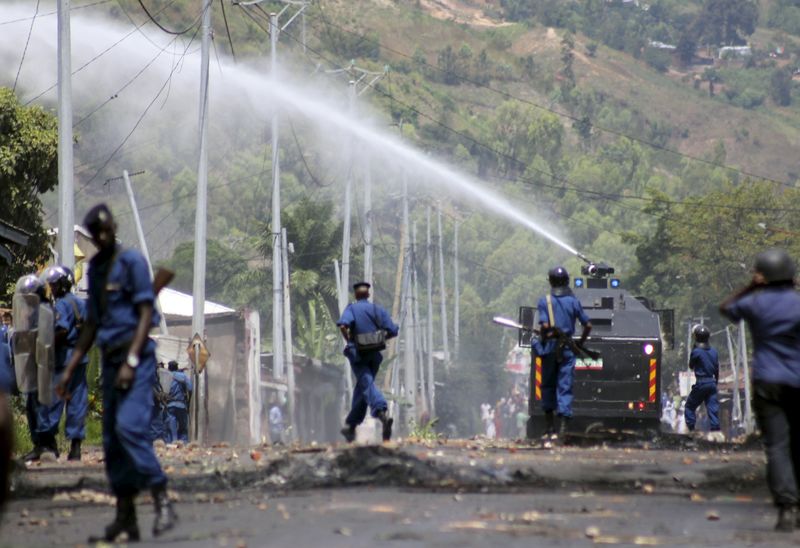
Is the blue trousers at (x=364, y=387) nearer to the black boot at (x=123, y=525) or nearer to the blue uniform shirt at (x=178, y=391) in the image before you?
the black boot at (x=123, y=525)

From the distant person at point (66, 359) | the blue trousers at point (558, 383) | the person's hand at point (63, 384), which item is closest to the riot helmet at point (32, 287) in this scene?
the distant person at point (66, 359)

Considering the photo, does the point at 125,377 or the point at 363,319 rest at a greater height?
the point at 363,319

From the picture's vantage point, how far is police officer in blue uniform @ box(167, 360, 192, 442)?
1073 inches

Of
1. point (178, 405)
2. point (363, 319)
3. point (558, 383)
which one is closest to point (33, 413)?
point (363, 319)

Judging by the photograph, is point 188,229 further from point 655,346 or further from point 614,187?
point 655,346

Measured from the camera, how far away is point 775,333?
1038cm

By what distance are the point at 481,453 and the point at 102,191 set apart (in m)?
129

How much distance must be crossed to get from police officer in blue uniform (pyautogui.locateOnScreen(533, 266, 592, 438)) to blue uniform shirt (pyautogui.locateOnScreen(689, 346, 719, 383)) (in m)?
4.73

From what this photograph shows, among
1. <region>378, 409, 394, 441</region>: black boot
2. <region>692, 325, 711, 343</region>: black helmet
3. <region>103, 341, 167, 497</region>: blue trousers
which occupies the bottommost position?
<region>103, 341, 167, 497</region>: blue trousers

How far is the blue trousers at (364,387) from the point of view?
1773cm

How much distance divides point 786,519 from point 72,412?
8.60 metres

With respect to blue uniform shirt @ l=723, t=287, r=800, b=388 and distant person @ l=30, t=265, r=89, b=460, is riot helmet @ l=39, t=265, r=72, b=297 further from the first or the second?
blue uniform shirt @ l=723, t=287, r=800, b=388

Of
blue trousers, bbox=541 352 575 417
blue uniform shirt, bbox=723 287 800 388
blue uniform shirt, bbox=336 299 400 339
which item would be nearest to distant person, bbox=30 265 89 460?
blue uniform shirt, bbox=336 299 400 339

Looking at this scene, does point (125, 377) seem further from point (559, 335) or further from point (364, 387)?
point (559, 335)
